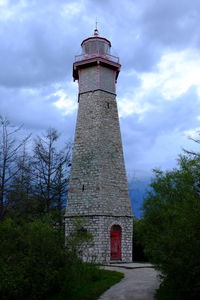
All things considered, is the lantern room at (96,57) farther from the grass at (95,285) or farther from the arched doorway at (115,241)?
the grass at (95,285)

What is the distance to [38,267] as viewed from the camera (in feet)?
38.5

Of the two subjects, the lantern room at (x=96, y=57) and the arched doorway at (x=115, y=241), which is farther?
the lantern room at (x=96, y=57)

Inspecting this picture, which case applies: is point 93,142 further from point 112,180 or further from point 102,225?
point 102,225

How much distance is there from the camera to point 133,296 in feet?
39.0

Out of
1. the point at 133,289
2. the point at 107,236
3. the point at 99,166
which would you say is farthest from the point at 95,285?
the point at 99,166

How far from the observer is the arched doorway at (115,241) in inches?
866

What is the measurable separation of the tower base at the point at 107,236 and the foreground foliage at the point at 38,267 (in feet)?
24.2

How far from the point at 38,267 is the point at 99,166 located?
1110 centimetres

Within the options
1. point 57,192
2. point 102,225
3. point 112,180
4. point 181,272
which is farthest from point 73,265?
point 57,192

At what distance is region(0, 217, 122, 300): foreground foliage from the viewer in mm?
11594

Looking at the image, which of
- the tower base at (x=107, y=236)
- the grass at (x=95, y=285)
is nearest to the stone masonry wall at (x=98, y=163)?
the tower base at (x=107, y=236)

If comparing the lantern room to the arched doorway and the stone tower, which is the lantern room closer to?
the stone tower

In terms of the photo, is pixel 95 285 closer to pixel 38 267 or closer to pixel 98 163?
pixel 38 267

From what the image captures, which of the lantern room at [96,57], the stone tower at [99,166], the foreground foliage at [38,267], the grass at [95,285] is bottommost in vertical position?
the grass at [95,285]
